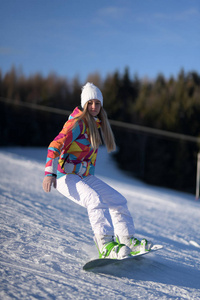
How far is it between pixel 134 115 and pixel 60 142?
24.0 meters

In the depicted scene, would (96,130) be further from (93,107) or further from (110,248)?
(110,248)

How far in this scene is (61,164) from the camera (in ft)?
7.13

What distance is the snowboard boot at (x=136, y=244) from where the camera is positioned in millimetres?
2119

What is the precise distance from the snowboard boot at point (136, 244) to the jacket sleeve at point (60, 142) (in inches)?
27.1

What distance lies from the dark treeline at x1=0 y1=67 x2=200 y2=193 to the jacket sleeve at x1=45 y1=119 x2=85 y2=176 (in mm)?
20622

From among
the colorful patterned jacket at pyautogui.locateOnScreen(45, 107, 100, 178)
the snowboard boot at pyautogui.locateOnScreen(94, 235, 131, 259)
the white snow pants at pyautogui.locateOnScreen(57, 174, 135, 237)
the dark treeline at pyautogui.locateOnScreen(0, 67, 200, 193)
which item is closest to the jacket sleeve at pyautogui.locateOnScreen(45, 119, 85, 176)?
the colorful patterned jacket at pyautogui.locateOnScreen(45, 107, 100, 178)

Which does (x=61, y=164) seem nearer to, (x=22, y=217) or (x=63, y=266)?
(x=63, y=266)

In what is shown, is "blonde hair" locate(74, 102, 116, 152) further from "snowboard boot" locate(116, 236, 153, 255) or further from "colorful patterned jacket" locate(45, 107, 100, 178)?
"snowboard boot" locate(116, 236, 153, 255)

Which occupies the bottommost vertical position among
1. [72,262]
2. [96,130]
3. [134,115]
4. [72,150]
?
[72,262]

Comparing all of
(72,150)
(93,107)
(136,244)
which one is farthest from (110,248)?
(93,107)

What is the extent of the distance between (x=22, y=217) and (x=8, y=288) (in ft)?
5.26

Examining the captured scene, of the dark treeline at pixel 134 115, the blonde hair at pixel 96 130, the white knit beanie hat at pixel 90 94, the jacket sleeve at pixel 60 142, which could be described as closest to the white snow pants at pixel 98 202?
the jacket sleeve at pixel 60 142

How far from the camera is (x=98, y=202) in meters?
2.03

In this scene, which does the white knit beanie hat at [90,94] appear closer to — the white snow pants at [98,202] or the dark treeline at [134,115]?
the white snow pants at [98,202]
